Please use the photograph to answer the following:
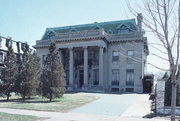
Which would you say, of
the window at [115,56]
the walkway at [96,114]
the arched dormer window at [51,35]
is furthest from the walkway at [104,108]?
the arched dormer window at [51,35]

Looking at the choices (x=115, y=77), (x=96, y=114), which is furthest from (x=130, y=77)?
(x=96, y=114)

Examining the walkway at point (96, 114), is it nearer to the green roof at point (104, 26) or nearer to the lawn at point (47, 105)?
the lawn at point (47, 105)

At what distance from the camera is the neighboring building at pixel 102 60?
34031mm

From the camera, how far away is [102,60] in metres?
34.1

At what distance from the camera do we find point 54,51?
67.8ft

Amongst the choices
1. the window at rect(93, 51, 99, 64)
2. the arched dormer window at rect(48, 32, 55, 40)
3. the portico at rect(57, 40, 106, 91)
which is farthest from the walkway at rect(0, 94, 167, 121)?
the arched dormer window at rect(48, 32, 55, 40)

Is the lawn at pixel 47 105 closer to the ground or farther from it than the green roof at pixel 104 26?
closer to the ground

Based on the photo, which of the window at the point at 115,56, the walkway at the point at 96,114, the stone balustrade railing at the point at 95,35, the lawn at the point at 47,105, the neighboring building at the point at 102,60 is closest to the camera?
the walkway at the point at 96,114

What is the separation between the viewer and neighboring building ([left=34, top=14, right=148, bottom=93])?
112 feet

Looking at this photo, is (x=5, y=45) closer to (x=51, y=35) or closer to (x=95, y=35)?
(x=51, y=35)

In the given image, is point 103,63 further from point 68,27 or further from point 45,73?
point 45,73

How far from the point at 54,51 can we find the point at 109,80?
17.3 metres

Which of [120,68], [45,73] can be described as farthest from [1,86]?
[120,68]

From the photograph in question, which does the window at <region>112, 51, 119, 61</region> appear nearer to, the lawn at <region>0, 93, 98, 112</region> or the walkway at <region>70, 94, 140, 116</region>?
the walkway at <region>70, 94, 140, 116</region>
